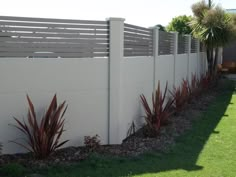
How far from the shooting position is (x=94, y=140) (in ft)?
21.1

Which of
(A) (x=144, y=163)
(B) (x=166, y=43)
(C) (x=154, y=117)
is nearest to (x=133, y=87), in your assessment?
(C) (x=154, y=117)

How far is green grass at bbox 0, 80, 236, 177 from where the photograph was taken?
5393mm

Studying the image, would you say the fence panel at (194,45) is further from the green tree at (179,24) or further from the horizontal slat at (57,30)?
the green tree at (179,24)

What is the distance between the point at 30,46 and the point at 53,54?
1.28ft

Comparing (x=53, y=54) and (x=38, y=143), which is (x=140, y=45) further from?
(x=38, y=143)

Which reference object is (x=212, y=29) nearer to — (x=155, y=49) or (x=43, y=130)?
(x=155, y=49)

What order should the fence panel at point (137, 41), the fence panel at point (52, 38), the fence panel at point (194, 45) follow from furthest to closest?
the fence panel at point (194, 45)
the fence panel at point (137, 41)
the fence panel at point (52, 38)

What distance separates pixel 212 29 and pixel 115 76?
11.8 meters

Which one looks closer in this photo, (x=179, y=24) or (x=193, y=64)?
(x=193, y=64)

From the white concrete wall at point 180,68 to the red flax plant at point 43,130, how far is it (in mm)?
6729

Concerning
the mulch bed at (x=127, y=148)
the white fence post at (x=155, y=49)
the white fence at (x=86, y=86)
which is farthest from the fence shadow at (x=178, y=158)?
the white fence post at (x=155, y=49)

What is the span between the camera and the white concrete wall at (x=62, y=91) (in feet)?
19.1

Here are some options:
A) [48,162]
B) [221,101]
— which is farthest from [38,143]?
[221,101]

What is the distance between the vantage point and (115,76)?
6738mm
